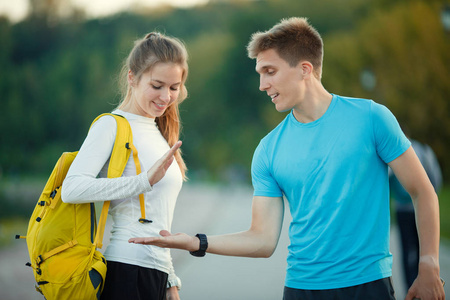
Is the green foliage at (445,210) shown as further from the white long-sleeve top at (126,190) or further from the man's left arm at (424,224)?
the white long-sleeve top at (126,190)

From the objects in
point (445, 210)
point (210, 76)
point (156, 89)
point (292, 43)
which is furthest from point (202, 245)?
point (210, 76)

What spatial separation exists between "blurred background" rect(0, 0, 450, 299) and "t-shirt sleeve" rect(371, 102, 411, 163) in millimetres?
13479

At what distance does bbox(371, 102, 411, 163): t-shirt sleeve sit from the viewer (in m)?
2.79

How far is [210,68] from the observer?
5025 cm

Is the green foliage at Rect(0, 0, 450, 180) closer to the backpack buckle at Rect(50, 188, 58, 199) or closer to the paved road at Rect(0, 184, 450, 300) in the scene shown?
the paved road at Rect(0, 184, 450, 300)

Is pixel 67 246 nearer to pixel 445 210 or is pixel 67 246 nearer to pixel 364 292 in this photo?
pixel 364 292

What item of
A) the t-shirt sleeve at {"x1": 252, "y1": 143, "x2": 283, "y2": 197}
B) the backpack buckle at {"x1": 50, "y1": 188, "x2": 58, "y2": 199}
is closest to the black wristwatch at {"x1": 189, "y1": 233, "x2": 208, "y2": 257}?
the t-shirt sleeve at {"x1": 252, "y1": 143, "x2": 283, "y2": 197}

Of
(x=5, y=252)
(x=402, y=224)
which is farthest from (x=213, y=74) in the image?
(x=402, y=224)

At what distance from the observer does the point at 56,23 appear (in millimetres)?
54500

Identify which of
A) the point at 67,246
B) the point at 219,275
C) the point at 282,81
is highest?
the point at 282,81

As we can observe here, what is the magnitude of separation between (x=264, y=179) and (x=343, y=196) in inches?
18.4

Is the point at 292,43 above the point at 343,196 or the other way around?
above

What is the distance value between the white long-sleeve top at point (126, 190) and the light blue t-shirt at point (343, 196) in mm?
669

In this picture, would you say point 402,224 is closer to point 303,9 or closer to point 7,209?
point 7,209
